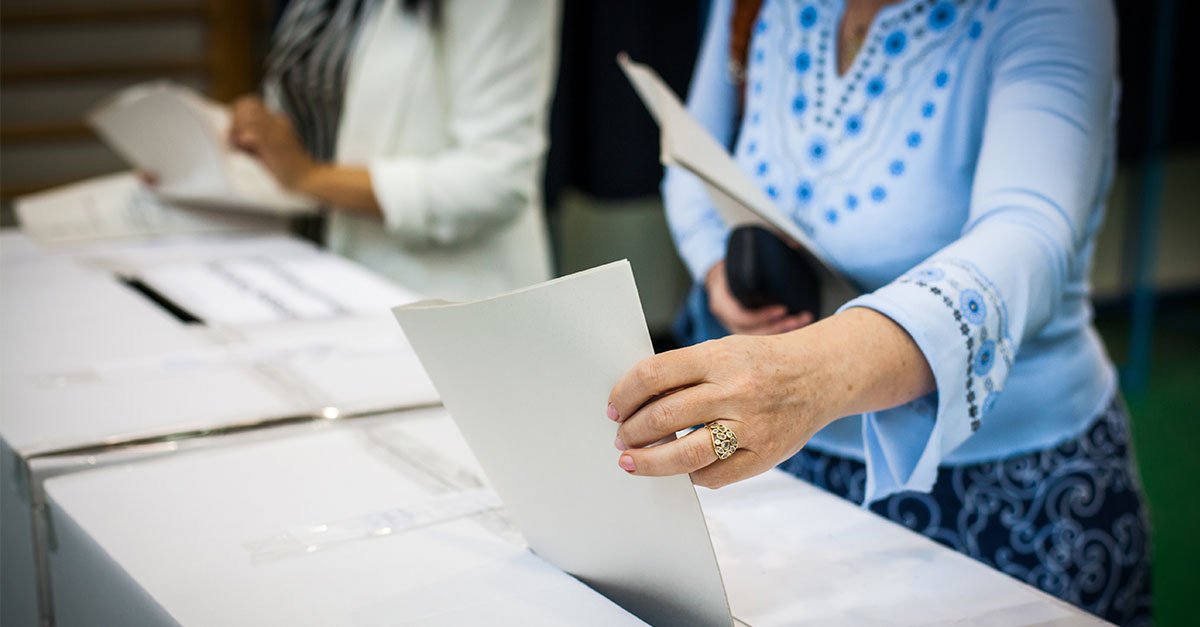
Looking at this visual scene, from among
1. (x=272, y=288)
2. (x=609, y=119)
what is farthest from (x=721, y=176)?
(x=609, y=119)

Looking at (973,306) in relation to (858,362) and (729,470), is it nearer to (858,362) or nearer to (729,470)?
(858,362)

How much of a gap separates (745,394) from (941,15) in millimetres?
523

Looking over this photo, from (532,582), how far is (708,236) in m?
0.60

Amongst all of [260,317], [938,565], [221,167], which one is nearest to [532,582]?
[938,565]

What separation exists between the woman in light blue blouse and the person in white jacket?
53cm

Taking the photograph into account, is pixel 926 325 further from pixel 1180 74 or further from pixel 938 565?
pixel 1180 74

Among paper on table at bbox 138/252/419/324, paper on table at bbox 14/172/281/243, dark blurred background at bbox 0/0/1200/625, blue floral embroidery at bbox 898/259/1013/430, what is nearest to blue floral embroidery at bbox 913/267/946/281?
blue floral embroidery at bbox 898/259/1013/430

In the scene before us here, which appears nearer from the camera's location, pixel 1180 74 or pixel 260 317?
pixel 260 317

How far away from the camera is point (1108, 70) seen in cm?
97

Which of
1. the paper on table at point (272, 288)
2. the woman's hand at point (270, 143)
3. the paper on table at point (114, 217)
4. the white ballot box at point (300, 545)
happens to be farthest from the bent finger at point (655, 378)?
the paper on table at point (114, 217)

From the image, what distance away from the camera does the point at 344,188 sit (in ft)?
6.11

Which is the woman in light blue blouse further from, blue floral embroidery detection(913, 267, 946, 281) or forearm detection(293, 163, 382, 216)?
forearm detection(293, 163, 382, 216)

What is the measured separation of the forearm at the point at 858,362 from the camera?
766 mm

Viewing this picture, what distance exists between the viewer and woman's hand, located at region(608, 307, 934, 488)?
2.27 feet
